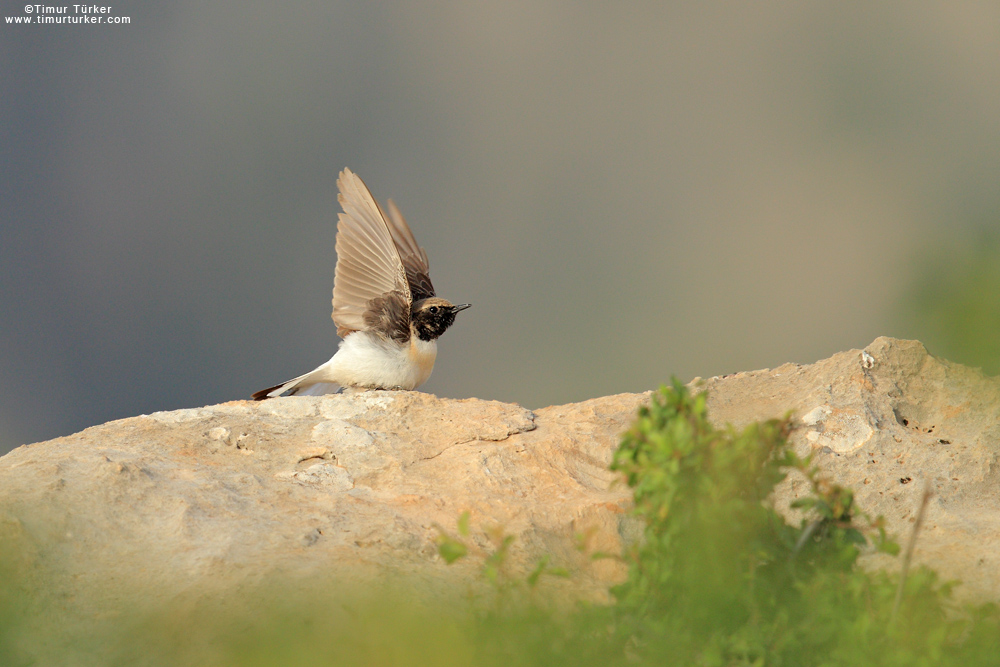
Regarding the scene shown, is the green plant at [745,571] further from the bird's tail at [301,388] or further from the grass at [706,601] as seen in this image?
the bird's tail at [301,388]

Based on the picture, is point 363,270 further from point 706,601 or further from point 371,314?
point 706,601

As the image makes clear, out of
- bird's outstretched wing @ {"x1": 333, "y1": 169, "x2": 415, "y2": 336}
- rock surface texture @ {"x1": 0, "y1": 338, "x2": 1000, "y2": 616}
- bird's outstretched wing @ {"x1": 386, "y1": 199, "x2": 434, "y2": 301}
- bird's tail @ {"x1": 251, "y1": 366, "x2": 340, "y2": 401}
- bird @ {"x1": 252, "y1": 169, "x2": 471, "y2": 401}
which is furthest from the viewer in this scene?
bird's outstretched wing @ {"x1": 386, "y1": 199, "x2": 434, "y2": 301}

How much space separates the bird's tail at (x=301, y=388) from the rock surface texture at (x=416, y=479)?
0.51 meters

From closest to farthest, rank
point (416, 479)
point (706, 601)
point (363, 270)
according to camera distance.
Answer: point (706, 601), point (416, 479), point (363, 270)

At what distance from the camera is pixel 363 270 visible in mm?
5750

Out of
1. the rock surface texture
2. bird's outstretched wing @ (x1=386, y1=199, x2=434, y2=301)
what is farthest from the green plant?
bird's outstretched wing @ (x1=386, y1=199, x2=434, y2=301)

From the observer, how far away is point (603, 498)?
3.78 m

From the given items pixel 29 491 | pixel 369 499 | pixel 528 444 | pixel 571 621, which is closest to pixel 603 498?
pixel 528 444

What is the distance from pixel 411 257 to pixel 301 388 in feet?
4.80

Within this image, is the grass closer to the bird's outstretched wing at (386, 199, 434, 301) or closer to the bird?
the bird

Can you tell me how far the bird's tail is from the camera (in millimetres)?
5328

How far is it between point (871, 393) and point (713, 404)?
0.84 m

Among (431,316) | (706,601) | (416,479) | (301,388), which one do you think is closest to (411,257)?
(431,316)

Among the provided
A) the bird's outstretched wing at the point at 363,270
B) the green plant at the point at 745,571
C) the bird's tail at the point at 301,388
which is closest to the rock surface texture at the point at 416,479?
the bird's tail at the point at 301,388
